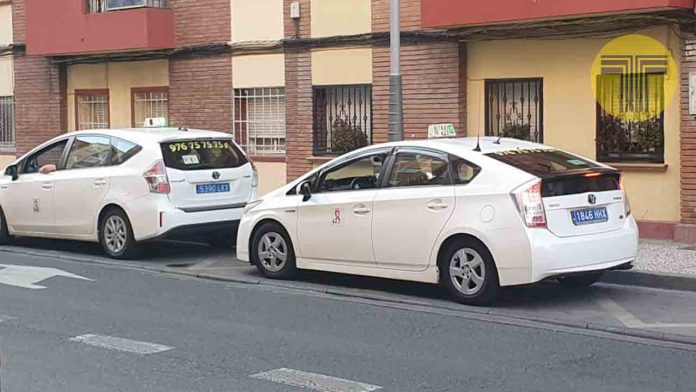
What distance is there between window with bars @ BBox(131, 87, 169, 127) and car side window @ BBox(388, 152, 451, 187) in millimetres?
9846

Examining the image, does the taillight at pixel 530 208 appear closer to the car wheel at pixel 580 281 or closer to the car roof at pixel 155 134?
the car wheel at pixel 580 281

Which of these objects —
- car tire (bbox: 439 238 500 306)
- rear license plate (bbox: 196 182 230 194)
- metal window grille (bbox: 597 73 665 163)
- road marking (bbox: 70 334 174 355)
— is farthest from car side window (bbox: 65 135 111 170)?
metal window grille (bbox: 597 73 665 163)

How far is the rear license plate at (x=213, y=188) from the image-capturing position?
12312 mm

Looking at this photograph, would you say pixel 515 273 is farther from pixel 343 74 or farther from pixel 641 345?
pixel 343 74

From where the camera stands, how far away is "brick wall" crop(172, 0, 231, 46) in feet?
57.9

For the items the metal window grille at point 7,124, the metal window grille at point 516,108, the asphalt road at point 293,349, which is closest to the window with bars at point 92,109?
the metal window grille at point 7,124

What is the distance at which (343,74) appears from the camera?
52.9 ft

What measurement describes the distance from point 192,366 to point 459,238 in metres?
3.02

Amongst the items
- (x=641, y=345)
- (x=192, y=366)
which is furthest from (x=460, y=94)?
(x=192, y=366)

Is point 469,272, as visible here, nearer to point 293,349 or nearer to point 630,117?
point 293,349

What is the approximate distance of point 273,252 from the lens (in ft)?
35.3

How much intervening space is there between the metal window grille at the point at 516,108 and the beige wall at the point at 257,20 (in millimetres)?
4198

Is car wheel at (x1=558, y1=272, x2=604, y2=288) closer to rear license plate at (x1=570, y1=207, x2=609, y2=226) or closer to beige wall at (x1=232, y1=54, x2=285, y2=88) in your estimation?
rear license plate at (x1=570, y1=207, x2=609, y2=226)

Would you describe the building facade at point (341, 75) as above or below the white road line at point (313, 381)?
above
